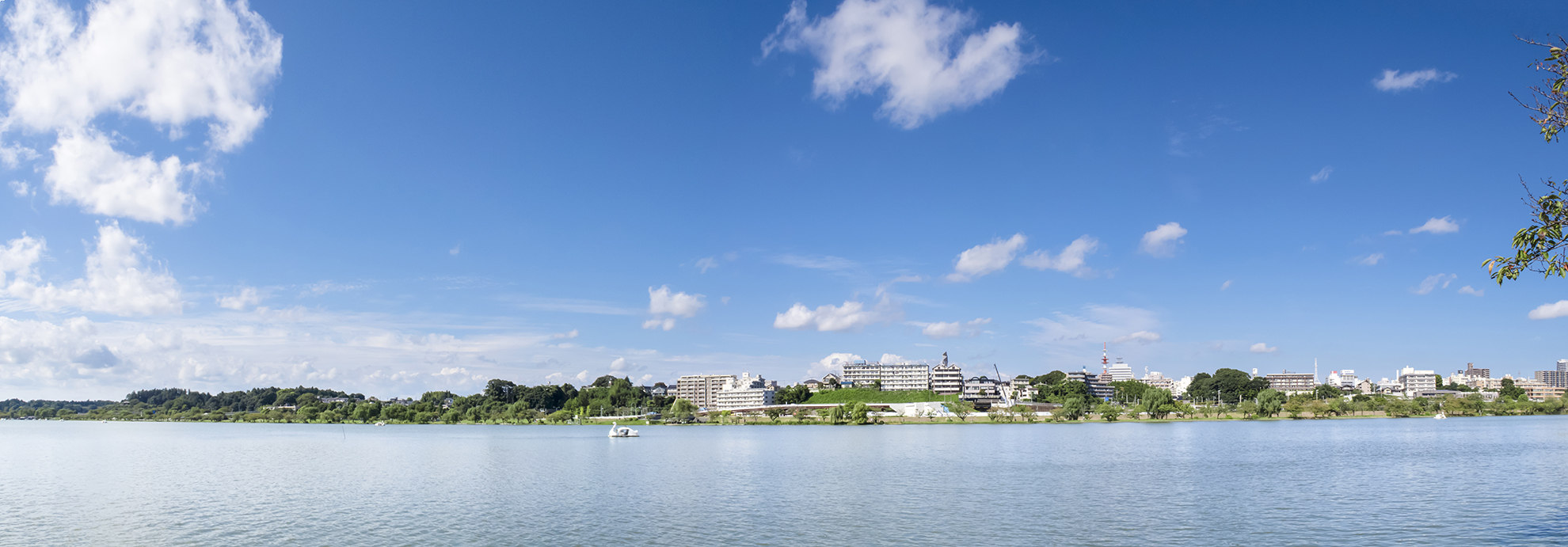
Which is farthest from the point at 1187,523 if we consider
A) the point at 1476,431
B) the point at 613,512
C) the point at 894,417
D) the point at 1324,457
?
the point at 894,417

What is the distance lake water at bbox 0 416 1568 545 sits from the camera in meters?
31.2

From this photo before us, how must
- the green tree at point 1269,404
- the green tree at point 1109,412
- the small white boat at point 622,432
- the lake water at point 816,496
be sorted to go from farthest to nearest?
the green tree at point 1269,404 → the green tree at point 1109,412 → the small white boat at point 622,432 → the lake water at point 816,496

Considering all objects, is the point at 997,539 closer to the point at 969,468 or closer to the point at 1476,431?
the point at 969,468

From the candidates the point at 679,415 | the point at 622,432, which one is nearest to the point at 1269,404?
the point at 679,415

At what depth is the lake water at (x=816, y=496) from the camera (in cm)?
3116

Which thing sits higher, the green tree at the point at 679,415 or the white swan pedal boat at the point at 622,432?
the white swan pedal boat at the point at 622,432

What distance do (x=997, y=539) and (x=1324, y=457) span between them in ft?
159

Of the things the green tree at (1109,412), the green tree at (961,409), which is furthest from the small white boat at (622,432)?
the green tree at (1109,412)

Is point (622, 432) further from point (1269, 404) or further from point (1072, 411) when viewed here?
point (1269, 404)

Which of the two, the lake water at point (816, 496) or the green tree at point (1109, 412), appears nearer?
the lake water at point (816, 496)

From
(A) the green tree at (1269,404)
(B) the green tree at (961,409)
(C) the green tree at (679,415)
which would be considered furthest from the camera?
(C) the green tree at (679,415)

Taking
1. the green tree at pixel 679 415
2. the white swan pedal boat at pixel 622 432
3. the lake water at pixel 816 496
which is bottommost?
the green tree at pixel 679 415

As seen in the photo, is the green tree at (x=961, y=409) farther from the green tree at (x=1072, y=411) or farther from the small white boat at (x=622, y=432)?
the small white boat at (x=622, y=432)

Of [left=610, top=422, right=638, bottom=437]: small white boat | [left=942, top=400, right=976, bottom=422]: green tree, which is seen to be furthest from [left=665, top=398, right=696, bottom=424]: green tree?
[left=942, top=400, right=976, bottom=422]: green tree
